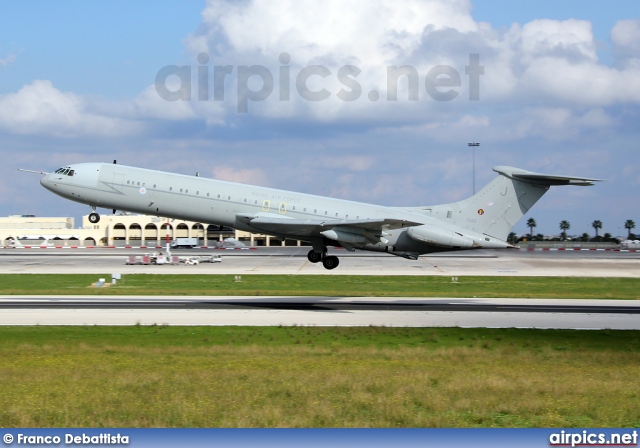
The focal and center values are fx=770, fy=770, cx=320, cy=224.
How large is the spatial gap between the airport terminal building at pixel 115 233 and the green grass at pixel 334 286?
82265mm

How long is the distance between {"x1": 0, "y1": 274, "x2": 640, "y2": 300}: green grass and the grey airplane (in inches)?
410

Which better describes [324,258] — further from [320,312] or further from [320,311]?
[320,312]

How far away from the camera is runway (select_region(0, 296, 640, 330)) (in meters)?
37.1

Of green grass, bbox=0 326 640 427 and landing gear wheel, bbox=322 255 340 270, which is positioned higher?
landing gear wheel, bbox=322 255 340 270

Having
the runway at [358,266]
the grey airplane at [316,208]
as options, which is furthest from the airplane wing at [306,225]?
the runway at [358,266]

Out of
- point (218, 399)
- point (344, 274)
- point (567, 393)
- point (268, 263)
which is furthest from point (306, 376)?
point (268, 263)

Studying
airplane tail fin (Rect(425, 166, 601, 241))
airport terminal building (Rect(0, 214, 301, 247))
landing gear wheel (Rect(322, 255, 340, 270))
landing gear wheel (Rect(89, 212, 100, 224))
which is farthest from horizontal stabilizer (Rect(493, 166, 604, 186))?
airport terminal building (Rect(0, 214, 301, 247))

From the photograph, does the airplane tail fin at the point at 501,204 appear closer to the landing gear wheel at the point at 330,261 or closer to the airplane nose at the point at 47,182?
the landing gear wheel at the point at 330,261

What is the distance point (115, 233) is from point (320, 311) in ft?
403

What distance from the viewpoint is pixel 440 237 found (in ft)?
144

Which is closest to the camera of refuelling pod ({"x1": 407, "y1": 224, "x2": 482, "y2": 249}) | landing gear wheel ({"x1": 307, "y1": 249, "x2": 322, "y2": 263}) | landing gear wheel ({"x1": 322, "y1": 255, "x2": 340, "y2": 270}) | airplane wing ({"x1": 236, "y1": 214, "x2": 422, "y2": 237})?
airplane wing ({"x1": 236, "y1": 214, "x2": 422, "y2": 237})

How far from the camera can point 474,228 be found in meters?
44.6

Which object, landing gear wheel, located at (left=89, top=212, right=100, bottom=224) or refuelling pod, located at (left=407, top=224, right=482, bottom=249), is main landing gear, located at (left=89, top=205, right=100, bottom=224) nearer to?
landing gear wheel, located at (left=89, top=212, right=100, bottom=224)

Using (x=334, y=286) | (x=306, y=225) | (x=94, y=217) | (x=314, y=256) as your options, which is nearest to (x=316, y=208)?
(x=306, y=225)
